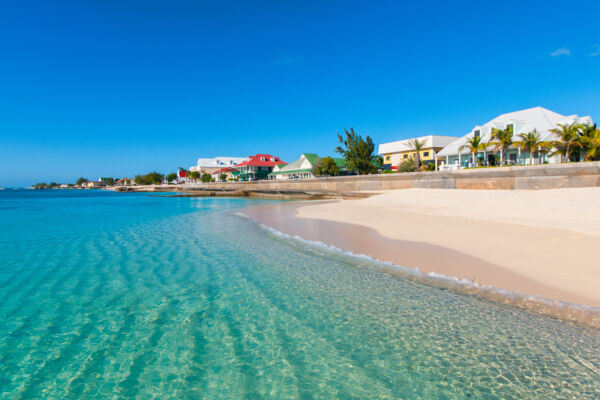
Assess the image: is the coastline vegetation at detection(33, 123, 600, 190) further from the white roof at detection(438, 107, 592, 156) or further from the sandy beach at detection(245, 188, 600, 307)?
the sandy beach at detection(245, 188, 600, 307)

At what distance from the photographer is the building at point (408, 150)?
171ft

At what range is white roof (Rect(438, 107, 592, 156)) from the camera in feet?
106

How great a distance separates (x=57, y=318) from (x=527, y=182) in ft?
79.8

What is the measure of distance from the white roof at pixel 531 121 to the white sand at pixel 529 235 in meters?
23.5

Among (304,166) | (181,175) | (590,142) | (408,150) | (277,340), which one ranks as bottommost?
(277,340)

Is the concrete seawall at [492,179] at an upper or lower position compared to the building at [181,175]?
lower

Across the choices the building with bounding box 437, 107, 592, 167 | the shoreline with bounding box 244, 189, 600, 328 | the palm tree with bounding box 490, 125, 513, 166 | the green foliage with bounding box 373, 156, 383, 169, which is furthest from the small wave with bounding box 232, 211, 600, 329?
the green foliage with bounding box 373, 156, 383, 169

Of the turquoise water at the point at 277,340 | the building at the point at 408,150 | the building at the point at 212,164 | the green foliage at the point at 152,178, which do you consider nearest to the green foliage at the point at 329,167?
the building at the point at 408,150

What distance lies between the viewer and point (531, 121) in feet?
116

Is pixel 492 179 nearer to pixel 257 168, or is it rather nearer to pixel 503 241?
pixel 503 241

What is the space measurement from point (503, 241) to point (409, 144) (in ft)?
152

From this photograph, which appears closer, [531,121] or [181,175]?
[531,121]

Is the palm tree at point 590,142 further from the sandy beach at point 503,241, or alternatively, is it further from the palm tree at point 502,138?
the sandy beach at point 503,241

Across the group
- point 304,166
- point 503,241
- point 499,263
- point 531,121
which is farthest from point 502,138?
point 304,166
